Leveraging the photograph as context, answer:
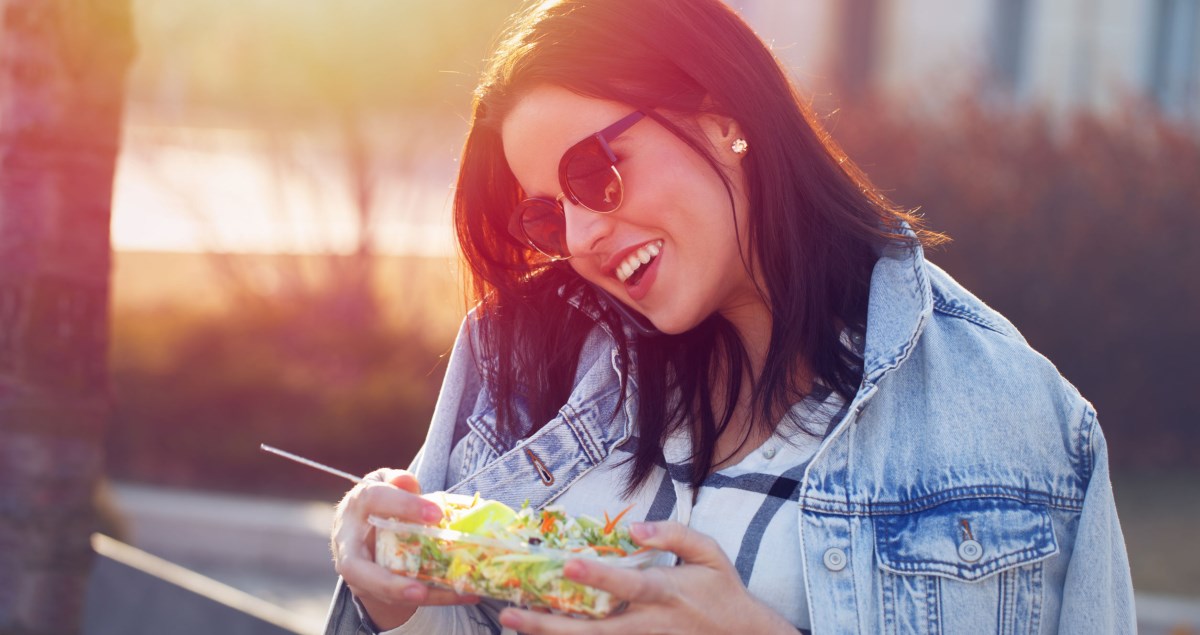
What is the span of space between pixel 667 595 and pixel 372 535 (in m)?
0.46

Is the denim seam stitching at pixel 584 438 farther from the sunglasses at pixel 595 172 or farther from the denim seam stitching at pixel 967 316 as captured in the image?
the denim seam stitching at pixel 967 316

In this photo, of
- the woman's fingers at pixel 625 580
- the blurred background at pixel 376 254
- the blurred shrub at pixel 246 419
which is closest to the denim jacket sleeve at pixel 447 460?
the woman's fingers at pixel 625 580

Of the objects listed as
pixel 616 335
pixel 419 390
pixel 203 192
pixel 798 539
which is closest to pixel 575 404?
pixel 616 335

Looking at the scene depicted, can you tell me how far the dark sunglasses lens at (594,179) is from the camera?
2016mm

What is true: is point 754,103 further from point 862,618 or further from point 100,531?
point 100,531

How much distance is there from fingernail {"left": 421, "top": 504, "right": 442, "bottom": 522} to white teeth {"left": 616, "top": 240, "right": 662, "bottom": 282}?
50 cm

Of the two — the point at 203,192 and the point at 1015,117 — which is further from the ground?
the point at 1015,117

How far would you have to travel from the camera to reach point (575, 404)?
233 cm

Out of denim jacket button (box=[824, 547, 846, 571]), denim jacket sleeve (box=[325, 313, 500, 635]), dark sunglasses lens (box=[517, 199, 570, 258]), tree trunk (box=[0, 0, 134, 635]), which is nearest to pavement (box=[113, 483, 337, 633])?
tree trunk (box=[0, 0, 134, 635])

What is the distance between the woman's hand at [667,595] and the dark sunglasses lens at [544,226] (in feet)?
2.08

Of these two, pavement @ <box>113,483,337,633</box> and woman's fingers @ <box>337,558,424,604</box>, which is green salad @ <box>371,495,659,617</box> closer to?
woman's fingers @ <box>337,558,424,604</box>

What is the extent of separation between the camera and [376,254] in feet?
23.6

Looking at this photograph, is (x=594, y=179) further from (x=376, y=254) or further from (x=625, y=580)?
(x=376, y=254)

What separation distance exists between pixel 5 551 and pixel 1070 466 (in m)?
2.20
